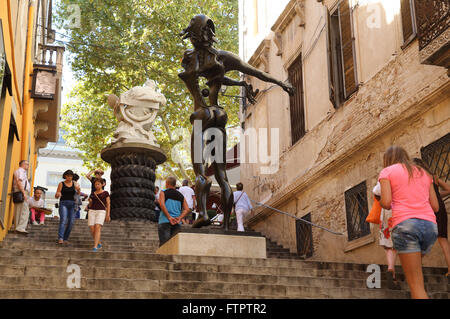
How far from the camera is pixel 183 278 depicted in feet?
22.7

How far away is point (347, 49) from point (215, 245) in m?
7.37

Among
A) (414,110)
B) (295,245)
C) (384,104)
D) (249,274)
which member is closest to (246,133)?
(295,245)

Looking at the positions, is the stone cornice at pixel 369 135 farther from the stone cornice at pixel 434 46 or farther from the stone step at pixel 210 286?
the stone step at pixel 210 286

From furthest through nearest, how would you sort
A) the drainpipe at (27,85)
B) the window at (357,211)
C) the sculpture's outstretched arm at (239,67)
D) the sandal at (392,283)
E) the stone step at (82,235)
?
1. the drainpipe at (27,85)
2. the stone step at (82,235)
3. the window at (357,211)
4. the sculpture's outstretched arm at (239,67)
5. the sandal at (392,283)

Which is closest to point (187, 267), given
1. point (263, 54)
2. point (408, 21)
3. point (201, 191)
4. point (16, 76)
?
point (201, 191)

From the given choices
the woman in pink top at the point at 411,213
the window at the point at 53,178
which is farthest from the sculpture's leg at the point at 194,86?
the window at the point at 53,178

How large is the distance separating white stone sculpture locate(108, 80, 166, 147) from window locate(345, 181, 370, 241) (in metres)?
7.09

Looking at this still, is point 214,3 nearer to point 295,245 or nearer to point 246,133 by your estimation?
point 246,133

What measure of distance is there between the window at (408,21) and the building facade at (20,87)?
22.4 ft

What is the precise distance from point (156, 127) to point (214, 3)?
6671 millimetres

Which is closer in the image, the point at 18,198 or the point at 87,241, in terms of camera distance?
the point at 18,198

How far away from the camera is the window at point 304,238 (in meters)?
14.9

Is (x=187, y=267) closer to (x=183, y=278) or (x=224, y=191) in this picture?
(x=183, y=278)

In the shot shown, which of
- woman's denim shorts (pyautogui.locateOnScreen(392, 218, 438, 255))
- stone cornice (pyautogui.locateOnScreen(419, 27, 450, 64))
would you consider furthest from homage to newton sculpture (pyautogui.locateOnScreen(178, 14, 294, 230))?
woman's denim shorts (pyautogui.locateOnScreen(392, 218, 438, 255))
